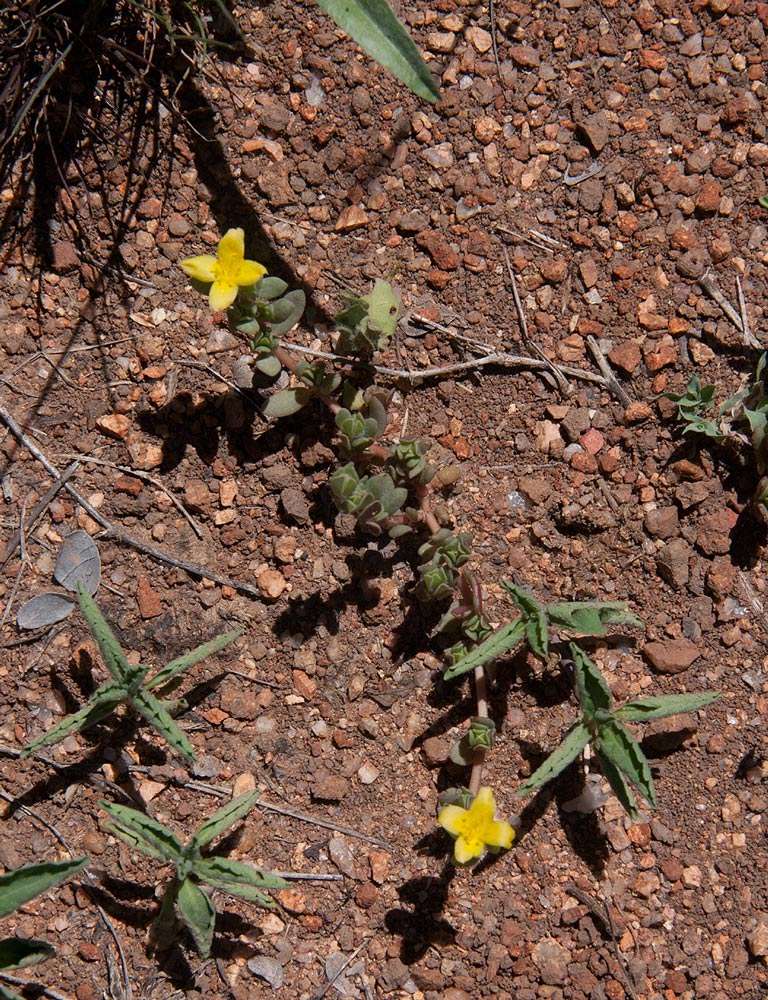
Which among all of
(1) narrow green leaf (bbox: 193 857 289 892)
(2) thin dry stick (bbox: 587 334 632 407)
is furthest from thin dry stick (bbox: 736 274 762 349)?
(1) narrow green leaf (bbox: 193 857 289 892)

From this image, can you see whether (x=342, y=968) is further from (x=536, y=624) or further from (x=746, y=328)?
(x=746, y=328)

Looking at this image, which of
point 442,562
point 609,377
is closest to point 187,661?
point 442,562

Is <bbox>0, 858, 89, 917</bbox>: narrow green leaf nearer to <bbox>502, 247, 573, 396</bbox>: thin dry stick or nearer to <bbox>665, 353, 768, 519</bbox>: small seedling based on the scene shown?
<bbox>502, 247, 573, 396</bbox>: thin dry stick

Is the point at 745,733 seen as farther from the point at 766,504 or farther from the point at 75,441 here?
the point at 75,441

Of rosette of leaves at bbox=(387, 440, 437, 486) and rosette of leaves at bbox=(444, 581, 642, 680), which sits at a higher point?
rosette of leaves at bbox=(387, 440, 437, 486)

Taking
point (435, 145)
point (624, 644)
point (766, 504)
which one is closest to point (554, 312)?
point (435, 145)

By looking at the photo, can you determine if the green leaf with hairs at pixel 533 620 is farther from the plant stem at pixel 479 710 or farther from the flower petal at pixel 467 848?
the flower petal at pixel 467 848
